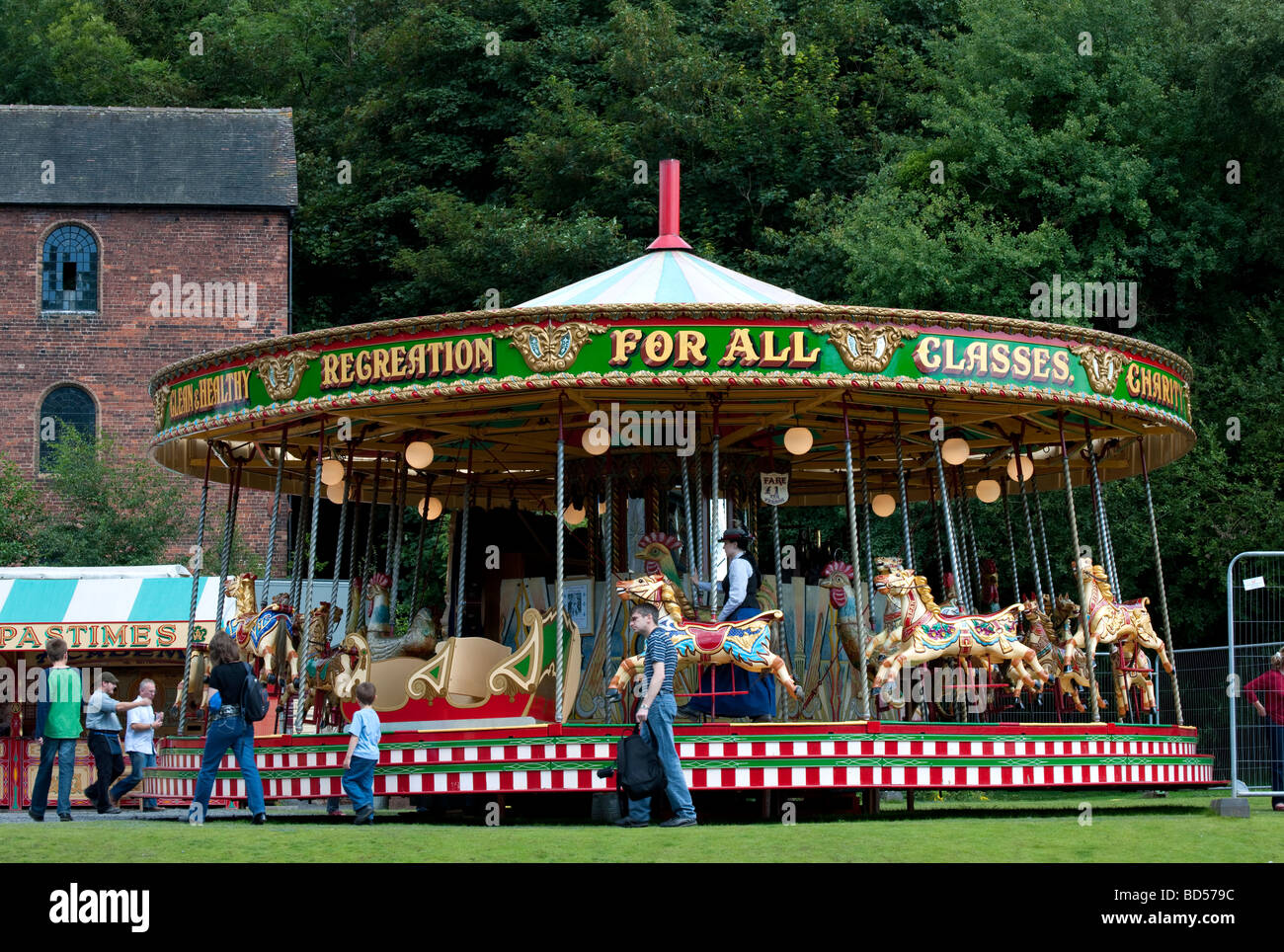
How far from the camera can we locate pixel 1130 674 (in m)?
20.7

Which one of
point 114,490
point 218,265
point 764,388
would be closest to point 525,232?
point 218,265

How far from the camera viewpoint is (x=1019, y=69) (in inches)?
1502

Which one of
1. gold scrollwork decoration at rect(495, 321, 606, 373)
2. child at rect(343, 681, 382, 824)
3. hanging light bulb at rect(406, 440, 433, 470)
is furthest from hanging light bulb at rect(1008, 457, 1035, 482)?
child at rect(343, 681, 382, 824)

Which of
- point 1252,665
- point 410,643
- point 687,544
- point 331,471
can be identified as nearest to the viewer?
point 687,544

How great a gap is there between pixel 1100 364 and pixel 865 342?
296 cm

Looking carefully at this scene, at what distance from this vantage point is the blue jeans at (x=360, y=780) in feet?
54.1

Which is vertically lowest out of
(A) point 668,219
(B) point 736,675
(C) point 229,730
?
(C) point 229,730

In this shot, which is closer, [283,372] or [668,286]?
[283,372]

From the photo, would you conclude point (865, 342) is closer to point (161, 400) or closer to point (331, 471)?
point (331, 471)

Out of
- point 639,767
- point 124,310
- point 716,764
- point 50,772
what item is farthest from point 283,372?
point 124,310

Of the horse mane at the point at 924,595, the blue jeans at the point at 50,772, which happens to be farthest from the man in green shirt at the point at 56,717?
the horse mane at the point at 924,595

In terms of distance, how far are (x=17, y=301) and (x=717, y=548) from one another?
27373 mm

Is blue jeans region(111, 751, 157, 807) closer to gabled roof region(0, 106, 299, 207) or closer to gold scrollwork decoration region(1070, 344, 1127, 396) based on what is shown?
gold scrollwork decoration region(1070, 344, 1127, 396)

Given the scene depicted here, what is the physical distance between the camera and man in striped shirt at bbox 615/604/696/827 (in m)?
14.8
